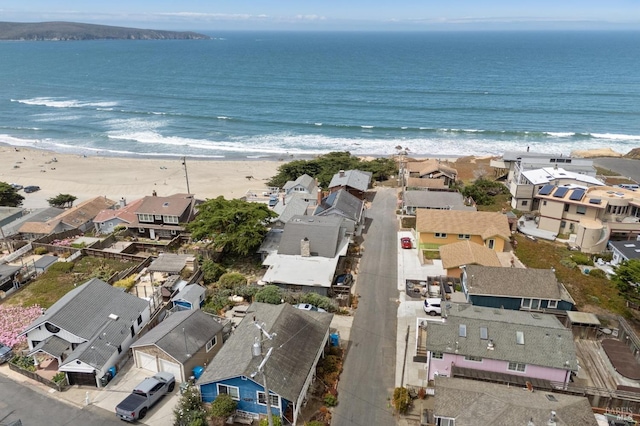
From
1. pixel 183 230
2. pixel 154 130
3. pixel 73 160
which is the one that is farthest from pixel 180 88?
pixel 183 230

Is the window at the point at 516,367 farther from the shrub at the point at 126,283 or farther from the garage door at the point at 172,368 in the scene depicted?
the shrub at the point at 126,283

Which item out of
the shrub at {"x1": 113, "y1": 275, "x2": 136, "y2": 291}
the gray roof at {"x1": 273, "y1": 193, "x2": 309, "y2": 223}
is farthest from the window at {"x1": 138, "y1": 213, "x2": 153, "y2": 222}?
the gray roof at {"x1": 273, "y1": 193, "x2": 309, "y2": 223}

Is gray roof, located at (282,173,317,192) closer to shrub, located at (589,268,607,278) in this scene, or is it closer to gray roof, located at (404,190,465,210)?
gray roof, located at (404,190,465,210)

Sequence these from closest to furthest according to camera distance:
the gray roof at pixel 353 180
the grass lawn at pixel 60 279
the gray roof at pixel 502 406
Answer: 1. the gray roof at pixel 502 406
2. the grass lawn at pixel 60 279
3. the gray roof at pixel 353 180

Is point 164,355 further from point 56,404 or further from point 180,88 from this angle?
point 180,88

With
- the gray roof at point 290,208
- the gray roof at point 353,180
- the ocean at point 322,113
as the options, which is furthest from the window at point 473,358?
the ocean at point 322,113
